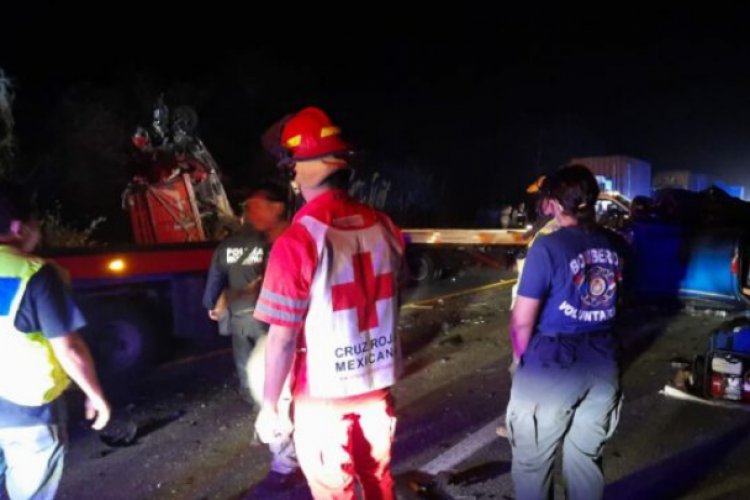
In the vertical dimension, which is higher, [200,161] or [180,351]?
[200,161]

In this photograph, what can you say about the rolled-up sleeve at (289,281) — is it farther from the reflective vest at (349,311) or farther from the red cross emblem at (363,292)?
the red cross emblem at (363,292)

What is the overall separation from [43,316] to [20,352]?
19 cm

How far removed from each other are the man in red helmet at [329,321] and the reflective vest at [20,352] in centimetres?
97

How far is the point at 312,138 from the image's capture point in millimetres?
2477

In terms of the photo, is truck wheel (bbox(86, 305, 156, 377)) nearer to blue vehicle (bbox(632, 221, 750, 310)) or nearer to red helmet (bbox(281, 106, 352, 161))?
red helmet (bbox(281, 106, 352, 161))

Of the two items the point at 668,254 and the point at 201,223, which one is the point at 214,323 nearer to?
the point at 201,223

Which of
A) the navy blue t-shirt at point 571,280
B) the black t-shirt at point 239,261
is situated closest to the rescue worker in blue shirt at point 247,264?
the black t-shirt at point 239,261

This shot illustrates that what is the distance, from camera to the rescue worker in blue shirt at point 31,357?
2533 millimetres

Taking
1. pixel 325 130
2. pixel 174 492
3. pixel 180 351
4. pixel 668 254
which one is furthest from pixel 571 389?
pixel 668 254

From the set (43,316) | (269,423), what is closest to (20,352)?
(43,316)

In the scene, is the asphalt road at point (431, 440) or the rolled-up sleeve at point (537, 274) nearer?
the rolled-up sleeve at point (537, 274)

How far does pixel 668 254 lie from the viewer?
9.28 metres

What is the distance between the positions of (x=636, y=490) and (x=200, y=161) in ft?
20.0

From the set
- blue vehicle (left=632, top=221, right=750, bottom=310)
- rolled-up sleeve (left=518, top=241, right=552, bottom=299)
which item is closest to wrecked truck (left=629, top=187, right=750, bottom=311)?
blue vehicle (left=632, top=221, right=750, bottom=310)
